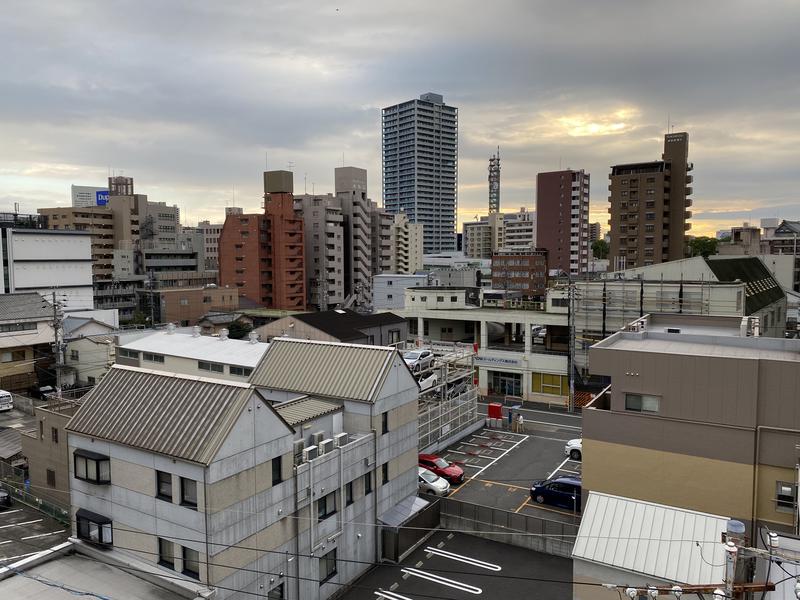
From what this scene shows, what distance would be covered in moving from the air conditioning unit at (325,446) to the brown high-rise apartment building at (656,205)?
247ft

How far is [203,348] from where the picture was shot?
3728cm

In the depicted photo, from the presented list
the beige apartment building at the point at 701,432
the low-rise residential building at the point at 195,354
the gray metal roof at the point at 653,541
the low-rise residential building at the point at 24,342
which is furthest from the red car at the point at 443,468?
A: the low-rise residential building at the point at 24,342

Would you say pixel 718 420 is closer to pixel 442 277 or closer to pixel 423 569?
pixel 423 569

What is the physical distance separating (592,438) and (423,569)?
814 cm

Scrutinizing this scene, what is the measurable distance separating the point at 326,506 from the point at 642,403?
39.0ft

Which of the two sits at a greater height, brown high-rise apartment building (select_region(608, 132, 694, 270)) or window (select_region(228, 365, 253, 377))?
brown high-rise apartment building (select_region(608, 132, 694, 270))

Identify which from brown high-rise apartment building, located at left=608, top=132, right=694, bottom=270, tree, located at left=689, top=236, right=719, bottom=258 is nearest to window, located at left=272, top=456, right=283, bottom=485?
brown high-rise apartment building, located at left=608, top=132, right=694, bottom=270

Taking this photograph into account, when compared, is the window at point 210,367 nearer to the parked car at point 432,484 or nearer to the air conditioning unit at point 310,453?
the parked car at point 432,484

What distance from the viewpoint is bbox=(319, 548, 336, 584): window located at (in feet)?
64.4

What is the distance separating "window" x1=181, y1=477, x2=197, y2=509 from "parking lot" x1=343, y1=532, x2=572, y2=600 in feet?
24.7

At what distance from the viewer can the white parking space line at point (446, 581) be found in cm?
2034

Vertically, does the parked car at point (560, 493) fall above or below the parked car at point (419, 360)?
below

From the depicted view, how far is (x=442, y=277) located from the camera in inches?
4016

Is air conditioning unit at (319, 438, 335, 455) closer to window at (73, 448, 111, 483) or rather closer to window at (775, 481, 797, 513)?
window at (73, 448, 111, 483)
